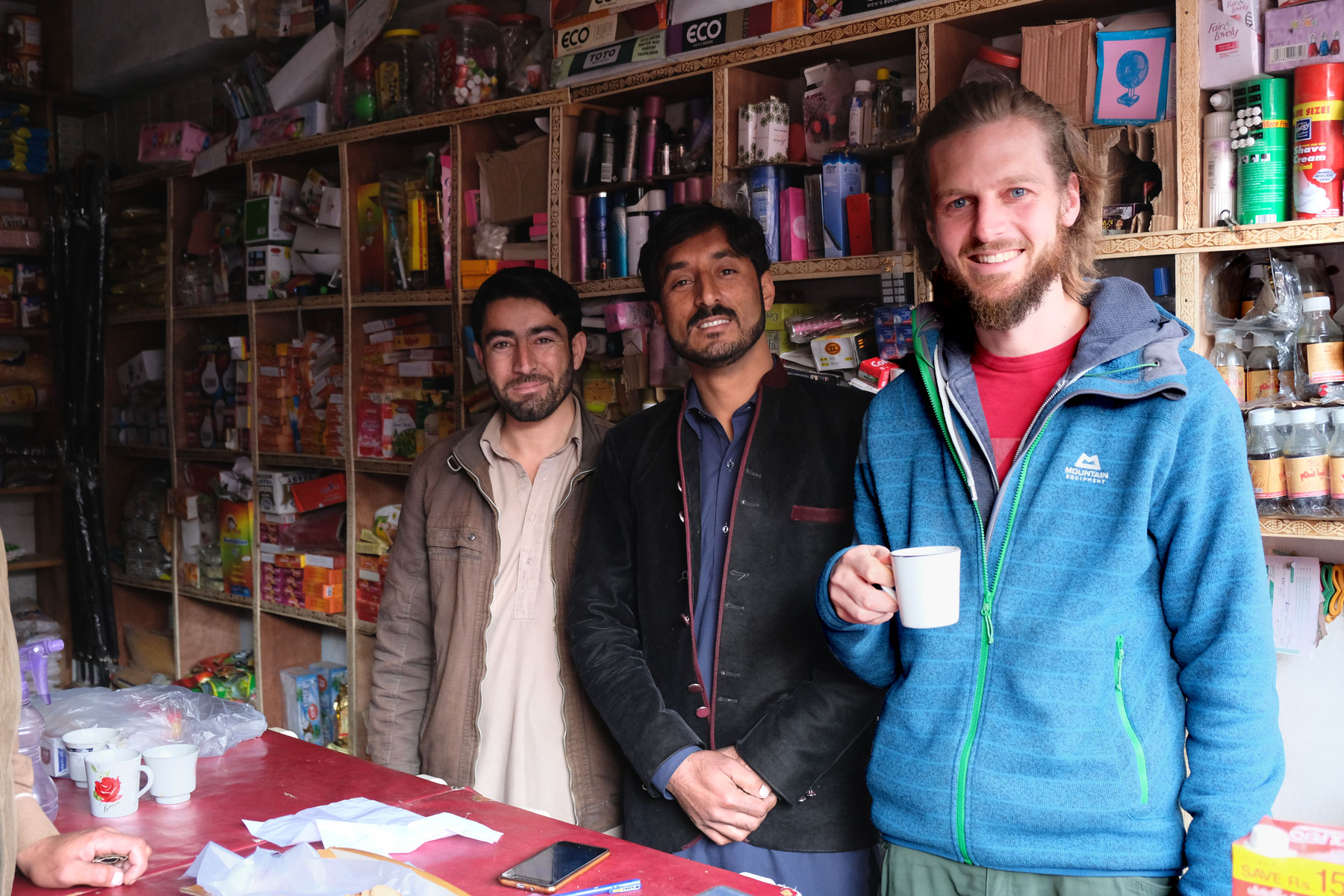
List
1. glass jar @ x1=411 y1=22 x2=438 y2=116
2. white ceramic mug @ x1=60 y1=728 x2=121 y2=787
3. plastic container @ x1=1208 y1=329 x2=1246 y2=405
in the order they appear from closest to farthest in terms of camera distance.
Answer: white ceramic mug @ x1=60 y1=728 x2=121 y2=787 → plastic container @ x1=1208 y1=329 x2=1246 y2=405 → glass jar @ x1=411 y1=22 x2=438 y2=116

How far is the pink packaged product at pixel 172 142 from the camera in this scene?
4.66m

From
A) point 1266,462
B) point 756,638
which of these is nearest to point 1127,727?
point 756,638

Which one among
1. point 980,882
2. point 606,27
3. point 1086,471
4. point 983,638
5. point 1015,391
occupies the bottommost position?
point 980,882

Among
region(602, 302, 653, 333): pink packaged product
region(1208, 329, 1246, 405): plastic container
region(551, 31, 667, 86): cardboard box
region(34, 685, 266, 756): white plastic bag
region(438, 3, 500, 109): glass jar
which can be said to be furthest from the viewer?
region(438, 3, 500, 109): glass jar

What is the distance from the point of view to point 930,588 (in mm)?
1320

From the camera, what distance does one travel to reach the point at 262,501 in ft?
14.4

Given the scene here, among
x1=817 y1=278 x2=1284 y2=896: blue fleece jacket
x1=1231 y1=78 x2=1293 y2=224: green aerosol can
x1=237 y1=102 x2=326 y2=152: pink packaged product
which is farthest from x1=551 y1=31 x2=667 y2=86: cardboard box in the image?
x1=817 y1=278 x2=1284 y2=896: blue fleece jacket

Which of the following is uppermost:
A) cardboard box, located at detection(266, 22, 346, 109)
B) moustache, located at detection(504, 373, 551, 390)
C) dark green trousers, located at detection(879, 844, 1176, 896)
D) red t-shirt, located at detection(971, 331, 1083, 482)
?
cardboard box, located at detection(266, 22, 346, 109)

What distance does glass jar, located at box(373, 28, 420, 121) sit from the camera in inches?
147

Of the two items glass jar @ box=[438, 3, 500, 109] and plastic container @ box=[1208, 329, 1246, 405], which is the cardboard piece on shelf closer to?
glass jar @ box=[438, 3, 500, 109]

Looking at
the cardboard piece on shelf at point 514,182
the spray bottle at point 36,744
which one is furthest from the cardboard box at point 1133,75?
the spray bottle at point 36,744

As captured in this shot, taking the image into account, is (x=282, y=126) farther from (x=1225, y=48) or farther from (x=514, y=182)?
(x=1225, y=48)

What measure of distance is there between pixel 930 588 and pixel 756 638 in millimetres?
715

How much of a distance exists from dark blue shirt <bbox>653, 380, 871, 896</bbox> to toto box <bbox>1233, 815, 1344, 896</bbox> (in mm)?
760
